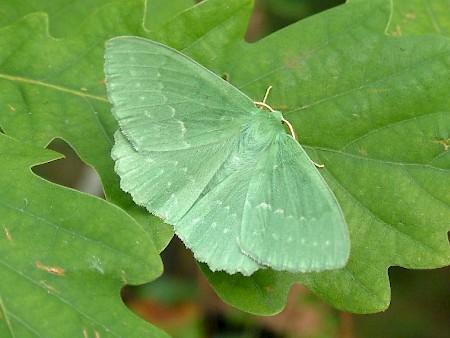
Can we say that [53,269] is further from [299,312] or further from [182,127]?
[299,312]

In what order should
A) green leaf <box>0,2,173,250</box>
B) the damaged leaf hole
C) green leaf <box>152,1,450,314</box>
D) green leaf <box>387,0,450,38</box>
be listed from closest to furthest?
green leaf <box>152,1,450,314</box>
green leaf <box>0,2,173,250</box>
green leaf <box>387,0,450,38</box>
the damaged leaf hole

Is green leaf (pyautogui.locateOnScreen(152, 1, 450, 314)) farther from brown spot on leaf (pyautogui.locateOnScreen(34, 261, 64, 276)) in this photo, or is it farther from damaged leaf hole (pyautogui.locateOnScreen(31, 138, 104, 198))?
damaged leaf hole (pyautogui.locateOnScreen(31, 138, 104, 198))

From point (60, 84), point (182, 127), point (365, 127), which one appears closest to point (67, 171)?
point (60, 84)

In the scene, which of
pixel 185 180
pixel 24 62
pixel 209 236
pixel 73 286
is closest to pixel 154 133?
pixel 185 180

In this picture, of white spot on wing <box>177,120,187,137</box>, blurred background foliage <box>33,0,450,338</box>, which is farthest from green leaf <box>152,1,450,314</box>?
blurred background foliage <box>33,0,450,338</box>

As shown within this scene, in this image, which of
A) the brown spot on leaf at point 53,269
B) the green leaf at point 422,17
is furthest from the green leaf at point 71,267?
the green leaf at point 422,17

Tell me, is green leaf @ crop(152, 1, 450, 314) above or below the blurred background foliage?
above
